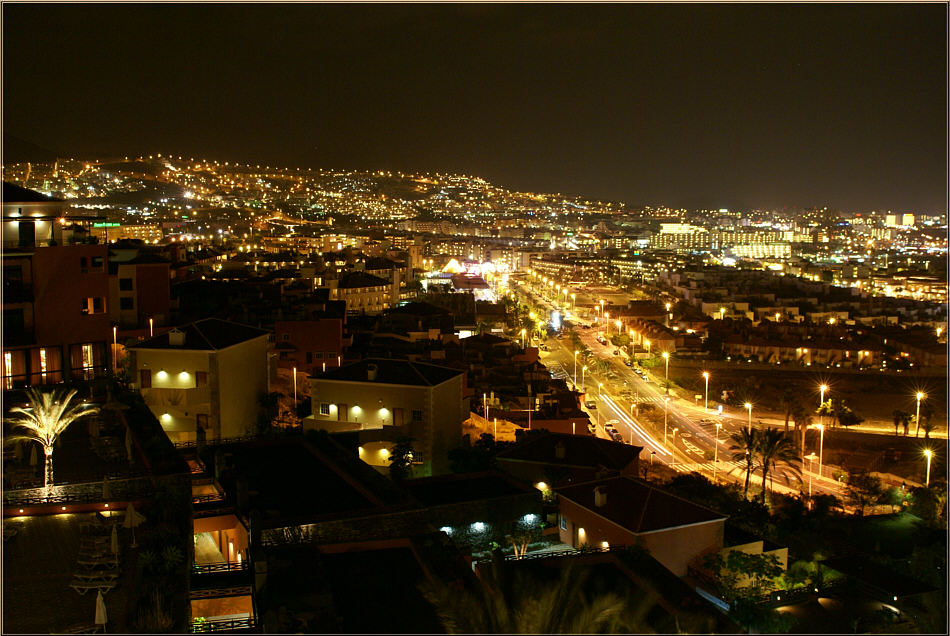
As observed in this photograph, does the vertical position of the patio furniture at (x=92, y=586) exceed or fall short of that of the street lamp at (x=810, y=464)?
it exceeds it

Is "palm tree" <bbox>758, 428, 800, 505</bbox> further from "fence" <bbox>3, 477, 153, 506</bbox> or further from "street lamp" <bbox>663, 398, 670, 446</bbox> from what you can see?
"fence" <bbox>3, 477, 153, 506</bbox>

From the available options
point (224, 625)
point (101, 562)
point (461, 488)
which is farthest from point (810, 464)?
point (101, 562)

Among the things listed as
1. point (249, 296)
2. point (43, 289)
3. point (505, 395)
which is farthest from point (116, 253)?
point (505, 395)

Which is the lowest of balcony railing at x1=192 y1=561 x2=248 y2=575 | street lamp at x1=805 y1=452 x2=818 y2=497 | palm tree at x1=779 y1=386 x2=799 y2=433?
street lamp at x1=805 y1=452 x2=818 y2=497

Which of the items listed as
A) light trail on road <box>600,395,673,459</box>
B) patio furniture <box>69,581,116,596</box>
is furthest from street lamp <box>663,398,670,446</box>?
patio furniture <box>69,581,116,596</box>

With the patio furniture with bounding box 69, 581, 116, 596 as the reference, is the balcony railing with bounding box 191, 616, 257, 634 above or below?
below

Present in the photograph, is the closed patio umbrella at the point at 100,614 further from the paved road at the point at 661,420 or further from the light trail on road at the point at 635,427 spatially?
the light trail on road at the point at 635,427

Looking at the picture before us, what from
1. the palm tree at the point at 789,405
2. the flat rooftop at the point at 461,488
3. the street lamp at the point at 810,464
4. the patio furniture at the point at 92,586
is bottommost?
the street lamp at the point at 810,464

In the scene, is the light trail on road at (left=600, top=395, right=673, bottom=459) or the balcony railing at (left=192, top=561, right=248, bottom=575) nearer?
the balcony railing at (left=192, top=561, right=248, bottom=575)

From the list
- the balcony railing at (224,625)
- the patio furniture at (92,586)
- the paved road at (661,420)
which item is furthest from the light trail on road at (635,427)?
the patio furniture at (92,586)

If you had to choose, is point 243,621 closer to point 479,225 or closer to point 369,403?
point 369,403
